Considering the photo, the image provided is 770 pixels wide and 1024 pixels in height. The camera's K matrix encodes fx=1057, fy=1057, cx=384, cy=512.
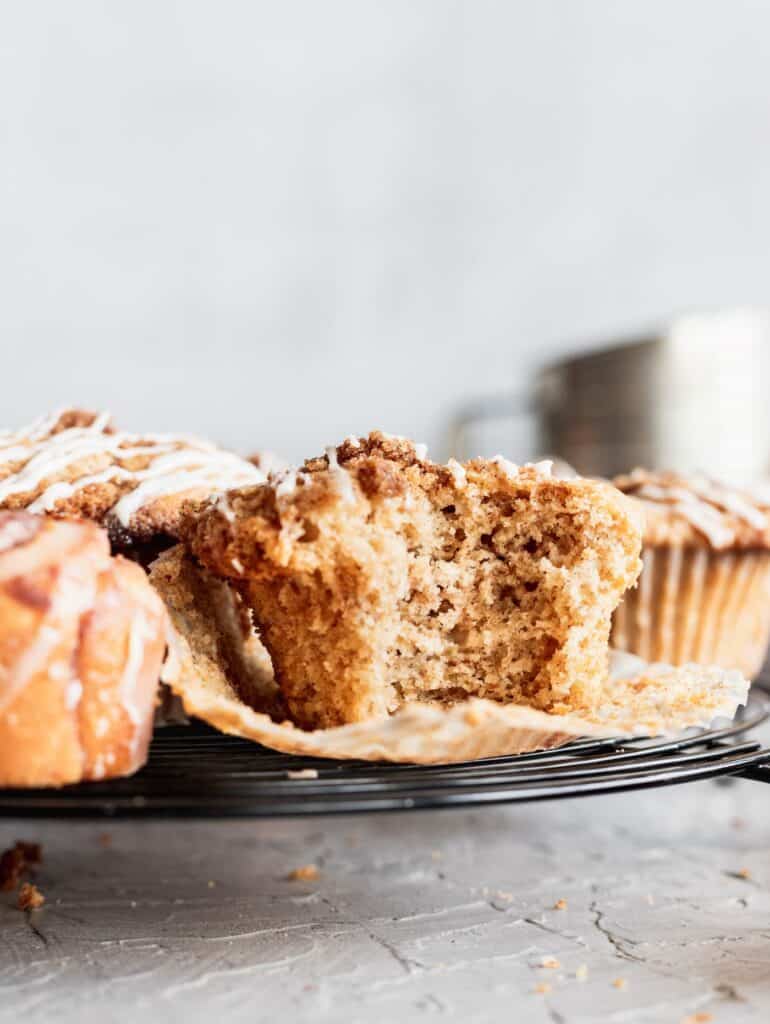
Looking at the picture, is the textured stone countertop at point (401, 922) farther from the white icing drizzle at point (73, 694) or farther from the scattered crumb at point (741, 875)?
the white icing drizzle at point (73, 694)

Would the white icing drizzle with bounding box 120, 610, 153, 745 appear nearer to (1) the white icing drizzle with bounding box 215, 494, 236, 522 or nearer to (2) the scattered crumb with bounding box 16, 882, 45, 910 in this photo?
(1) the white icing drizzle with bounding box 215, 494, 236, 522

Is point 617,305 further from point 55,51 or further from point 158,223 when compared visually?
point 55,51

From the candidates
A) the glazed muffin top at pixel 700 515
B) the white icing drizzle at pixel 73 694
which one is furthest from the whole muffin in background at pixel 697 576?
the white icing drizzle at pixel 73 694

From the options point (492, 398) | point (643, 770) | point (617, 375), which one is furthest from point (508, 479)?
point (492, 398)

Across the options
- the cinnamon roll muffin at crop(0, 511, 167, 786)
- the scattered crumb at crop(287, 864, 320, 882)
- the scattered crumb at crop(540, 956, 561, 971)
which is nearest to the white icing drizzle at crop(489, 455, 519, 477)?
the cinnamon roll muffin at crop(0, 511, 167, 786)

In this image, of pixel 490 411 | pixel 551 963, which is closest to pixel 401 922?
pixel 551 963

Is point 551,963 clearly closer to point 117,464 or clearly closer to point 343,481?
point 343,481
